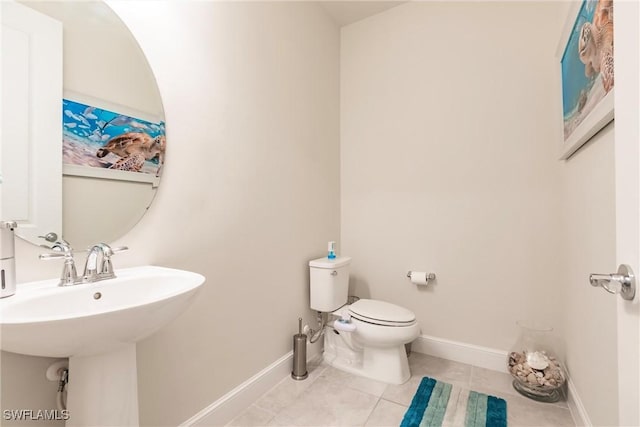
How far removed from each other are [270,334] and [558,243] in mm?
1760

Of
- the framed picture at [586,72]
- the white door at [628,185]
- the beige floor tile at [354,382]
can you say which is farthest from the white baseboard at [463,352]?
the white door at [628,185]

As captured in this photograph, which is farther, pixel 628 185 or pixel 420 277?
pixel 420 277

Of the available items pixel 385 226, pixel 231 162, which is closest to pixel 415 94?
pixel 385 226

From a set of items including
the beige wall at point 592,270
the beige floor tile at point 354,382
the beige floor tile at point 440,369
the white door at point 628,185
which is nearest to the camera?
the white door at point 628,185

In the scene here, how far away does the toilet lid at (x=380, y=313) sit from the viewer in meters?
1.76

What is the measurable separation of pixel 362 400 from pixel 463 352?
838 millimetres

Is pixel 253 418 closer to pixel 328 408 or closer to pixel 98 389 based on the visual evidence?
pixel 328 408

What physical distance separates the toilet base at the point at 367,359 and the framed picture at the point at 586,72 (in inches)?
55.5

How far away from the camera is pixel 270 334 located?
5.73 feet

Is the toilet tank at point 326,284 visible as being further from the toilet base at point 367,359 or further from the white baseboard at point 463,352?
the white baseboard at point 463,352

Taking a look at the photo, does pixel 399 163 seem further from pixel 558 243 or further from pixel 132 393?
pixel 132 393

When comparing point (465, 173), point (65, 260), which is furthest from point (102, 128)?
point (465, 173)

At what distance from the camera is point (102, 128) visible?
1.07 m

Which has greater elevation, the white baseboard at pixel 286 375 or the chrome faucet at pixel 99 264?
the chrome faucet at pixel 99 264
